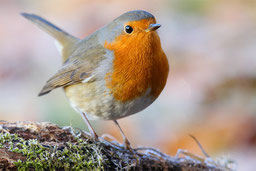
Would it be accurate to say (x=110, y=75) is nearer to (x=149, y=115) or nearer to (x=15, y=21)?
(x=149, y=115)

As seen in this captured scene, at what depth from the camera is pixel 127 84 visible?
2914 mm

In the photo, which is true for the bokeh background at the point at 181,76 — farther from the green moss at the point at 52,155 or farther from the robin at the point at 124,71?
the green moss at the point at 52,155

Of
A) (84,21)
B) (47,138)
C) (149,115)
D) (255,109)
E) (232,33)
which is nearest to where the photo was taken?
(47,138)

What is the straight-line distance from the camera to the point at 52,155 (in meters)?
2.09

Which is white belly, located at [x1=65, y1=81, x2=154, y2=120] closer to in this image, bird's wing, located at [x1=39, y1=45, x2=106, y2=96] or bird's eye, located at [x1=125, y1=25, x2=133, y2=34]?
bird's wing, located at [x1=39, y1=45, x2=106, y2=96]

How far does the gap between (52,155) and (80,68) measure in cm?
146

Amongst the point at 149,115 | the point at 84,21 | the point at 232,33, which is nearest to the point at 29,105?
the point at 149,115

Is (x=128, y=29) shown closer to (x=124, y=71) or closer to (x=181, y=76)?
(x=124, y=71)

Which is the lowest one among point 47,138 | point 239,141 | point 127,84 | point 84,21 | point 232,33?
point 239,141

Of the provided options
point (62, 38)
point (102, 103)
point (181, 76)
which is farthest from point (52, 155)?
point (181, 76)

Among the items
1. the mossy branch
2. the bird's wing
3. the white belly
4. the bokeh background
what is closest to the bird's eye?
the bird's wing

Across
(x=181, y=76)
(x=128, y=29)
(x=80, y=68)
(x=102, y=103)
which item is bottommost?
(x=102, y=103)

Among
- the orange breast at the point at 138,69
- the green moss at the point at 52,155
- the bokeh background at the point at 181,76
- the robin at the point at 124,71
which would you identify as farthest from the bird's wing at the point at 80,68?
the green moss at the point at 52,155

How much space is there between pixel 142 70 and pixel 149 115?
2.93 m
